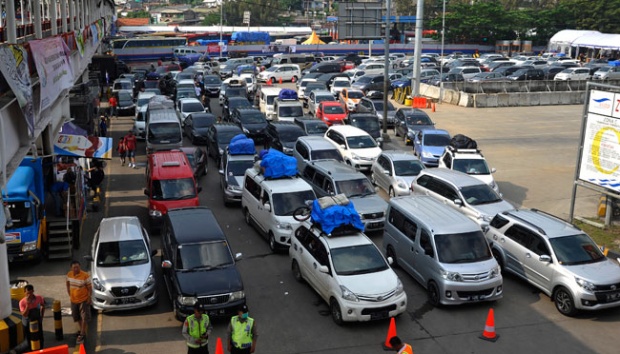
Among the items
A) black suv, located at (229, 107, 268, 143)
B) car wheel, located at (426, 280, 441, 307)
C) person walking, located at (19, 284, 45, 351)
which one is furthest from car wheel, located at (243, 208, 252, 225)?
black suv, located at (229, 107, 268, 143)

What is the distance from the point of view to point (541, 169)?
2775 centimetres

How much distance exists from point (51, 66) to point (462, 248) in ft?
36.2

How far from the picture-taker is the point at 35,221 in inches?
669

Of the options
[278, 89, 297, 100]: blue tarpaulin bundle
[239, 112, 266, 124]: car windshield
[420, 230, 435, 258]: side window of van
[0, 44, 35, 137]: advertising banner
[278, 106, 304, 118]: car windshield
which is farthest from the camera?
[278, 89, 297, 100]: blue tarpaulin bundle

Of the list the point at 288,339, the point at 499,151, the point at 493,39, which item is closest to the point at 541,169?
the point at 499,151

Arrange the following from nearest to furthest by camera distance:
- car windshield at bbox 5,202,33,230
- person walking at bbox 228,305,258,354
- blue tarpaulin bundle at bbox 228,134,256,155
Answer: person walking at bbox 228,305,258,354, car windshield at bbox 5,202,33,230, blue tarpaulin bundle at bbox 228,134,256,155

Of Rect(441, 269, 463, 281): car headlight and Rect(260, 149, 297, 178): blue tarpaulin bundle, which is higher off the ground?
Rect(260, 149, 297, 178): blue tarpaulin bundle

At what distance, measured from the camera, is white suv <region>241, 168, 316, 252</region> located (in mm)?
17891

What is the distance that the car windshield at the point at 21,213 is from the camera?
16719mm

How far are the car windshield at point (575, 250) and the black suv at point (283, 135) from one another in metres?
13.9

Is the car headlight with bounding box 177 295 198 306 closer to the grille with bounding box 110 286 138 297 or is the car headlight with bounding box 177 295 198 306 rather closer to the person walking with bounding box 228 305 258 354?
the grille with bounding box 110 286 138 297

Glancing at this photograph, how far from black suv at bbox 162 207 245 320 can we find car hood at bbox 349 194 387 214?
5.09 metres

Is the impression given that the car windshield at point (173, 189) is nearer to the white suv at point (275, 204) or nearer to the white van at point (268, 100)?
the white suv at point (275, 204)

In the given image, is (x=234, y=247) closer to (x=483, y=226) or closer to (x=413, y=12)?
(x=483, y=226)
